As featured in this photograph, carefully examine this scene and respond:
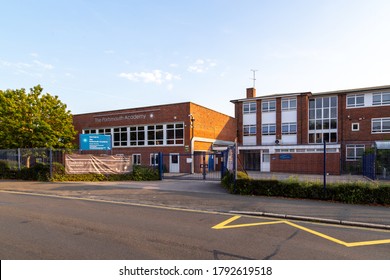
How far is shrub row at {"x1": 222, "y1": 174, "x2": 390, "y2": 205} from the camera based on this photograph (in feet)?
30.1

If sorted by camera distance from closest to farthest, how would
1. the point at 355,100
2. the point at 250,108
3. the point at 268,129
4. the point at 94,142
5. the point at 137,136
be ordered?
the point at 94,142 < the point at 355,100 < the point at 137,136 < the point at 268,129 < the point at 250,108

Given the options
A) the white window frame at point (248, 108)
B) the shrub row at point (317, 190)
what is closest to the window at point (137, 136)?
the white window frame at point (248, 108)

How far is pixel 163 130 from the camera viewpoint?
28.5m

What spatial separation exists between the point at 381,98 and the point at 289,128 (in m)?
9.55

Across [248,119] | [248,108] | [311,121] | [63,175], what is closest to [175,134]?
[248,119]

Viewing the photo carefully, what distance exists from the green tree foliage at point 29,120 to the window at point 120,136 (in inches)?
224

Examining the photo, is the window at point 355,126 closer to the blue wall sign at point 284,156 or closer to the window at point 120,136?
the blue wall sign at point 284,156

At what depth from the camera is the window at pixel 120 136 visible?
3150 centimetres

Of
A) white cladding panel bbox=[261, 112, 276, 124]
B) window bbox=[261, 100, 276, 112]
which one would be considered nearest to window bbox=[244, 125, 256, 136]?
white cladding panel bbox=[261, 112, 276, 124]

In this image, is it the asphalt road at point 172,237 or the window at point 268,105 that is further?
the window at point 268,105

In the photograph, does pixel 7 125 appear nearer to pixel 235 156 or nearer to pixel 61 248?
pixel 235 156

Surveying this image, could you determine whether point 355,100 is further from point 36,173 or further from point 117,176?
point 36,173
